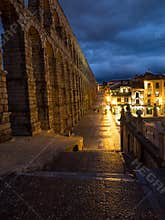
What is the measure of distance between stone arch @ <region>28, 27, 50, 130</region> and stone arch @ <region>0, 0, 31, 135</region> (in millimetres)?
2073

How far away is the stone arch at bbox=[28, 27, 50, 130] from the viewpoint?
11664mm

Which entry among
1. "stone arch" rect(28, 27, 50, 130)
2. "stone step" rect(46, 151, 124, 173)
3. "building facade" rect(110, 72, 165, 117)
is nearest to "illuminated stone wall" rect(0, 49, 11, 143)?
"stone step" rect(46, 151, 124, 173)

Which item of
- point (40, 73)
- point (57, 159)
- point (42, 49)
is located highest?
point (42, 49)

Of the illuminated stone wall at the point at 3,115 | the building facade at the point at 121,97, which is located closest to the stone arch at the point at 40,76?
the illuminated stone wall at the point at 3,115

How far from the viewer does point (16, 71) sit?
956 centimetres

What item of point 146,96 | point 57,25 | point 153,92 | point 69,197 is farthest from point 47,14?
point 153,92

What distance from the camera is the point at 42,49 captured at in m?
11.8

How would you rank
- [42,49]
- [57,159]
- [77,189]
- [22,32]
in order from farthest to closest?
[42,49]
[22,32]
[57,159]
[77,189]

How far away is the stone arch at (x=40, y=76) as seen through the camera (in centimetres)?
1166

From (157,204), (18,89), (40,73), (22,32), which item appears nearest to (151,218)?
(157,204)

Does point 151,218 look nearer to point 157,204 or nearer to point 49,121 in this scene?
point 157,204

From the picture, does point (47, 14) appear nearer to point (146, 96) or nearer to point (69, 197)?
point (69, 197)

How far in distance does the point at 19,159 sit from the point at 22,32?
733 cm

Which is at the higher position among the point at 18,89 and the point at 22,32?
the point at 22,32
